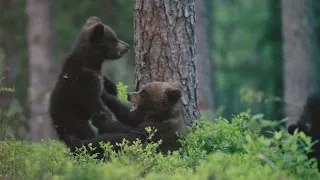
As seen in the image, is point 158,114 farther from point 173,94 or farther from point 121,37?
point 121,37

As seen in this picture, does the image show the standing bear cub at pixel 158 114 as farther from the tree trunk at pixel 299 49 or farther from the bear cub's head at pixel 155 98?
the tree trunk at pixel 299 49

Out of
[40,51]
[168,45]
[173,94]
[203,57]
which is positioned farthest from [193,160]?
[40,51]

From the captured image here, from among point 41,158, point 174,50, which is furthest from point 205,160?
point 174,50

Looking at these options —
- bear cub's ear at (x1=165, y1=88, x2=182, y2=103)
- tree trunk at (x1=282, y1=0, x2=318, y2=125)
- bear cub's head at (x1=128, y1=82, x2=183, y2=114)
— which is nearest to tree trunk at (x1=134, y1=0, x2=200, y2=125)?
bear cub's head at (x1=128, y1=82, x2=183, y2=114)

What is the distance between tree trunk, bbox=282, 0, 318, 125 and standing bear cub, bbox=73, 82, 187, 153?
12.0 metres

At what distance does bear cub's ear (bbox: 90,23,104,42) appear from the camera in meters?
9.65

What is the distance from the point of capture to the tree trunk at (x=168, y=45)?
9.07 metres

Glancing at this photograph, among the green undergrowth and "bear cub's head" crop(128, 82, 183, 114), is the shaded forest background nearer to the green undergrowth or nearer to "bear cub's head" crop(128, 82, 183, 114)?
"bear cub's head" crop(128, 82, 183, 114)

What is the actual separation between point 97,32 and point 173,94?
1840 millimetres

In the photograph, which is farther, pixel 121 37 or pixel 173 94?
pixel 121 37

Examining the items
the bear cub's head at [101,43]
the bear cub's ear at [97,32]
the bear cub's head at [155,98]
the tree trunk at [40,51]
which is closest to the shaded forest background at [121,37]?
the tree trunk at [40,51]

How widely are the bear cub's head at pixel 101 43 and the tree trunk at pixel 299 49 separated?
1113cm

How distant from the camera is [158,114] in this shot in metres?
8.70

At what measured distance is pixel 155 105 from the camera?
344 inches
